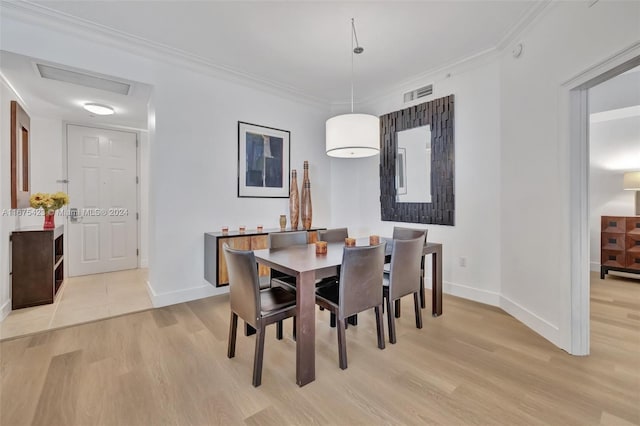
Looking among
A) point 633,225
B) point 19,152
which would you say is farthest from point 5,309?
point 633,225

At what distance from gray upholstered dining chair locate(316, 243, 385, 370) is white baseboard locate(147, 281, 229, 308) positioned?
187cm

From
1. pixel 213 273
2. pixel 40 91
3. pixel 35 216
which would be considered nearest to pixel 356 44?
pixel 213 273

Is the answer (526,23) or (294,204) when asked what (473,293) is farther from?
(526,23)

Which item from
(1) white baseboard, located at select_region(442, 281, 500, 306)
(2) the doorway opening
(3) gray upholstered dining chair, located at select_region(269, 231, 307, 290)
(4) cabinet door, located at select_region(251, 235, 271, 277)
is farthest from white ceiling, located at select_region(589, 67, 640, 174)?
(4) cabinet door, located at select_region(251, 235, 271, 277)

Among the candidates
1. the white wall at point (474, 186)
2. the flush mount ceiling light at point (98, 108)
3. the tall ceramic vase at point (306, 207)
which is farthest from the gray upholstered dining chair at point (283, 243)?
the flush mount ceiling light at point (98, 108)

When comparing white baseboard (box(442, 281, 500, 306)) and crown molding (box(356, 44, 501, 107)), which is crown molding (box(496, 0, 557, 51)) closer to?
crown molding (box(356, 44, 501, 107))

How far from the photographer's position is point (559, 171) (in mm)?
2309

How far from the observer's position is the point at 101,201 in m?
4.73

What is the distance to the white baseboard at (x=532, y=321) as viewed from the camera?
91.9 inches

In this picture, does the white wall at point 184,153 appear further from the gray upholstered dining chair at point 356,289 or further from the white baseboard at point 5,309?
the gray upholstered dining chair at point 356,289

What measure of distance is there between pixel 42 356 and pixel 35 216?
267 cm

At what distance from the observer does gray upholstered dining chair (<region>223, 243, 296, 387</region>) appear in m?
1.83

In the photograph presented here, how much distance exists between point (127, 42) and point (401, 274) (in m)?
3.44

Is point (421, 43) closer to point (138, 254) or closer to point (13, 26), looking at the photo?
point (13, 26)
